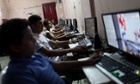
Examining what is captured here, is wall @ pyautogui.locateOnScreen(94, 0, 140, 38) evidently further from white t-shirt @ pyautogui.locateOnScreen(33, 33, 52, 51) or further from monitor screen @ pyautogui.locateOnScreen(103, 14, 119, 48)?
white t-shirt @ pyautogui.locateOnScreen(33, 33, 52, 51)

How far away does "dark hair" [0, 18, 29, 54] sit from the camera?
1.04 meters

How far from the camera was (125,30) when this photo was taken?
1463mm

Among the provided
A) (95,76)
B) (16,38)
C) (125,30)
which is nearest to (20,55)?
(16,38)

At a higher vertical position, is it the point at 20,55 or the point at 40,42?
the point at 20,55

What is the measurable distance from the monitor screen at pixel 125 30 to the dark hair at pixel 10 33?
2.37 feet

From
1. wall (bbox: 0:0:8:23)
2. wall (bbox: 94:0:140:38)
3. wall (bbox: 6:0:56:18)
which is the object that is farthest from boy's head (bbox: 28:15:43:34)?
wall (bbox: 6:0:56:18)

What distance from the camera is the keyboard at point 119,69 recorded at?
116 cm

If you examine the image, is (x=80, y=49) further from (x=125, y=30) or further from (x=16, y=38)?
(x=16, y=38)

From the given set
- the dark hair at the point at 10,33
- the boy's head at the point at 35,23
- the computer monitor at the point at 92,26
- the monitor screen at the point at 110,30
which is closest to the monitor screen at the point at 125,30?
the monitor screen at the point at 110,30

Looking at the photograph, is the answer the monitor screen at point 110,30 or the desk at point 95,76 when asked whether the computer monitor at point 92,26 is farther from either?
the desk at point 95,76

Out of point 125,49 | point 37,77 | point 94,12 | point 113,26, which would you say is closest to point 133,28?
point 125,49

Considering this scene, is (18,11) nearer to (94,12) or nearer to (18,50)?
(94,12)

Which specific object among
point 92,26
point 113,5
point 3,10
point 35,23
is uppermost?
point 3,10

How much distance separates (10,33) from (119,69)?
0.77 m
